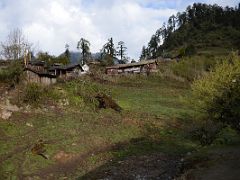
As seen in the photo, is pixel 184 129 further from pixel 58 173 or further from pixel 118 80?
pixel 118 80

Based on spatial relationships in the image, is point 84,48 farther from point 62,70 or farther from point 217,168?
point 217,168

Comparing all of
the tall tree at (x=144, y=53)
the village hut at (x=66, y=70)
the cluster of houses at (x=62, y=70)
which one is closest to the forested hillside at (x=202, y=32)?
the tall tree at (x=144, y=53)

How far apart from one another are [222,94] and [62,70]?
2064 inches

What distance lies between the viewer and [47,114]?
4922cm

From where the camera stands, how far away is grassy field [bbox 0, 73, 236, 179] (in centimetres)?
3609

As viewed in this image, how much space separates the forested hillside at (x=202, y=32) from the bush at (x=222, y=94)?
111m

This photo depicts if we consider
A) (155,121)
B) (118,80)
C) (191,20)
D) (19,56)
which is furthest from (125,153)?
(191,20)

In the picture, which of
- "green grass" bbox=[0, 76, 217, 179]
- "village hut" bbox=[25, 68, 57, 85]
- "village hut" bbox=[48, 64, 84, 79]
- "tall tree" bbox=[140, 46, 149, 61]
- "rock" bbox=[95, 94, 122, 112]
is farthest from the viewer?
"tall tree" bbox=[140, 46, 149, 61]

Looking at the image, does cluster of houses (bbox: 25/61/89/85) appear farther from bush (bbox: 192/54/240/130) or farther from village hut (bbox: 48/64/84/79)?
bush (bbox: 192/54/240/130)

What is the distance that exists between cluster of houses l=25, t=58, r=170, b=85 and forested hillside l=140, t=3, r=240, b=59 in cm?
4908

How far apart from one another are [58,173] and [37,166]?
2.19 meters

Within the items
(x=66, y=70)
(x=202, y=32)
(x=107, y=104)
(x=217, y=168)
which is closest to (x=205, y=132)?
(x=107, y=104)

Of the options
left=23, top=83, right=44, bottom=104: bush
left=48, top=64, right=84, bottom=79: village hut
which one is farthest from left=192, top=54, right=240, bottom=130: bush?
left=48, top=64, right=84, bottom=79: village hut

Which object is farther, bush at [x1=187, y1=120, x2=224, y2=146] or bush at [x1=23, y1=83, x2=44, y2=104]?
bush at [x1=23, y1=83, x2=44, y2=104]
